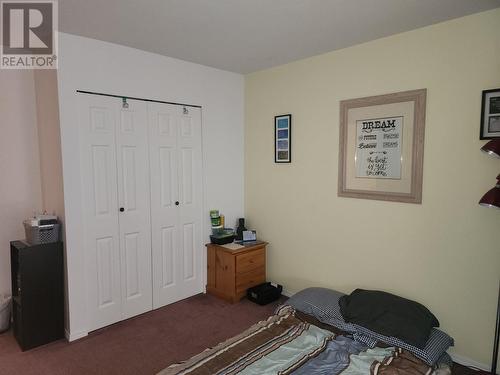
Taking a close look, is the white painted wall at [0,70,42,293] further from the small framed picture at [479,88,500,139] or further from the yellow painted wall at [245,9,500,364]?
the small framed picture at [479,88,500,139]

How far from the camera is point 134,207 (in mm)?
3076

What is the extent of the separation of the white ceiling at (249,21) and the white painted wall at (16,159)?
34.4 inches

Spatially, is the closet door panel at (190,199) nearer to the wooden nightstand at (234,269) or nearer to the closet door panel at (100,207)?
the wooden nightstand at (234,269)

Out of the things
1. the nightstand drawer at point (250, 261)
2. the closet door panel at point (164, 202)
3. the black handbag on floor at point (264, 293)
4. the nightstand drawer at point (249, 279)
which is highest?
the closet door panel at point (164, 202)

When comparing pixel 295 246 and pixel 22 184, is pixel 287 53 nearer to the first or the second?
pixel 295 246

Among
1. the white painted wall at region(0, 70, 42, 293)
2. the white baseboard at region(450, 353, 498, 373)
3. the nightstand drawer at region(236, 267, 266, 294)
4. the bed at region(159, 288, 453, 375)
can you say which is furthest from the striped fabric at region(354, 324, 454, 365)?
the white painted wall at region(0, 70, 42, 293)

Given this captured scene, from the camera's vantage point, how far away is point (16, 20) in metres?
2.33

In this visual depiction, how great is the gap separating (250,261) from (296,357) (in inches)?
62.1

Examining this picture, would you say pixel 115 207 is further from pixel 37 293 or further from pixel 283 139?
pixel 283 139

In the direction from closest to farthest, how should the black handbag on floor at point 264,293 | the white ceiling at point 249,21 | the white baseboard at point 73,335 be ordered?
1. the white ceiling at point 249,21
2. the white baseboard at point 73,335
3. the black handbag on floor at point 264,293

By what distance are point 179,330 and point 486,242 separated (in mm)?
2575

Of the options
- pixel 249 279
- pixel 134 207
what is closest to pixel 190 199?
pixel 134 207

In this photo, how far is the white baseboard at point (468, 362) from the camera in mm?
2318

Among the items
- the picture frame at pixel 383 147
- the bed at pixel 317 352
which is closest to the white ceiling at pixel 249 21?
the picture frame at pixel 383 147
